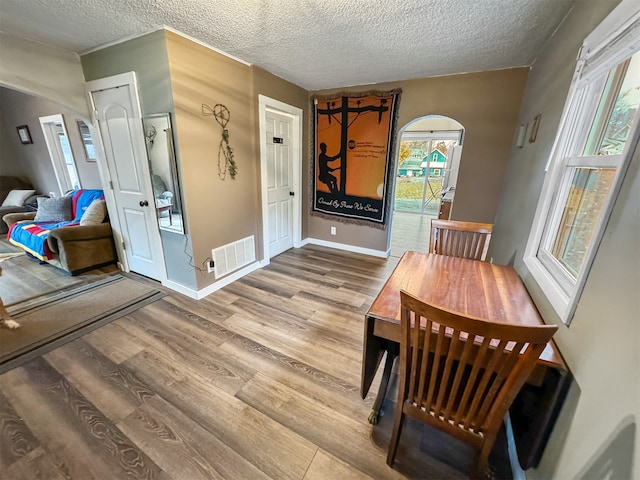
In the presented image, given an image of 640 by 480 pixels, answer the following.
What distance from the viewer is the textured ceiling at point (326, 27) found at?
1.71 m

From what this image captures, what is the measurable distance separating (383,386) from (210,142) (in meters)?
2.57

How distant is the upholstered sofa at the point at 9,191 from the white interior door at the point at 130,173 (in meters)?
3.44

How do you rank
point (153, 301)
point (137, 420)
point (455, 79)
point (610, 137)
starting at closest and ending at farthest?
1. point (610, 137)
2. point (137, 420)
3. point (153, 301)
4. point (455, 79)

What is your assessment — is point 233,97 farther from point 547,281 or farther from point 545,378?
point 545,378

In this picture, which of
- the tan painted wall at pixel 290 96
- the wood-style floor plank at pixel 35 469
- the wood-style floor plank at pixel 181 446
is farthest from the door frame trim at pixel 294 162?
the wood-style floor plank at pixel 35 469

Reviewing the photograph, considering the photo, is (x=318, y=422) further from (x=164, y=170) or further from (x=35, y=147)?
(x=35, y=147)

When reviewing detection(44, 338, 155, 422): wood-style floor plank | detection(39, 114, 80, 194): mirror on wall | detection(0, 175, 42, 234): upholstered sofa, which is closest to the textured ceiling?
detection(44, 338, 155, 422): wood-style floor plank

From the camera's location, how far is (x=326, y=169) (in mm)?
3977

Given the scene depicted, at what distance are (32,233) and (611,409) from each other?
17.1ft

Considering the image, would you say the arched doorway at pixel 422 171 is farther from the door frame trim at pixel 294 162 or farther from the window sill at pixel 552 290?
the window sill at pixel 552 290

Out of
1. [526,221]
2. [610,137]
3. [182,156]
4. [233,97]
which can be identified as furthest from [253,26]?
[526,221]

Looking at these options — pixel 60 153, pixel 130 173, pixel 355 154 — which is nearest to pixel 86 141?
pixel 60 153

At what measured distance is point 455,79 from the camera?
2951mm

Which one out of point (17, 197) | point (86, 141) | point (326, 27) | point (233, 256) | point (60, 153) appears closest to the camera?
point (326, 27)
